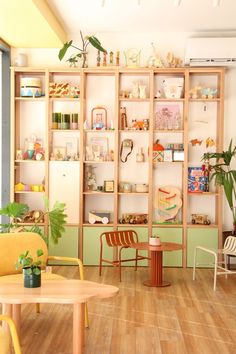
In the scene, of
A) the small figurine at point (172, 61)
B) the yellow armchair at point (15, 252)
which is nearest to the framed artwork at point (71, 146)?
the small figurine at point (172, 61)

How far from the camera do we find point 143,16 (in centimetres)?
757

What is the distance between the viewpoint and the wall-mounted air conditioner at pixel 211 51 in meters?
7.93

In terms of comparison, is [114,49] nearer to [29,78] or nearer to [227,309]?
[29,78]

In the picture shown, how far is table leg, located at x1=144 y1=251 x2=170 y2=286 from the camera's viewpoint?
22.9 ft

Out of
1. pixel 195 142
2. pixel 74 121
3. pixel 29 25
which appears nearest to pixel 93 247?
pixel 74 121

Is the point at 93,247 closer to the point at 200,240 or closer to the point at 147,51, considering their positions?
the point at 200,240

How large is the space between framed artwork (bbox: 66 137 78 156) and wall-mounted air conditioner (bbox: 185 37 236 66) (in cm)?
207

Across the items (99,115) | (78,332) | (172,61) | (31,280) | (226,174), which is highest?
(172,61)

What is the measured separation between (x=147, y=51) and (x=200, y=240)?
9.58 feet

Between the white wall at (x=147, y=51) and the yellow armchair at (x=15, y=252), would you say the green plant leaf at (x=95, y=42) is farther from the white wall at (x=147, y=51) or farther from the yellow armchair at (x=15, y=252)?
the yellow armchair at (x=15, y=252)

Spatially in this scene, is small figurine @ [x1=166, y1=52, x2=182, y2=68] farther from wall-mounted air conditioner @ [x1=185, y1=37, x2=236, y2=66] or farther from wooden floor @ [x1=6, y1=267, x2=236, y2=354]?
wooden floor @ [x1=6, y1=267, x2=236, y2=354]

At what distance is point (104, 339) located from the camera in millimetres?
4887

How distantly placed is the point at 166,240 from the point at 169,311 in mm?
2446

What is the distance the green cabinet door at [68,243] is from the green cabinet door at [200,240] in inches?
64.8
